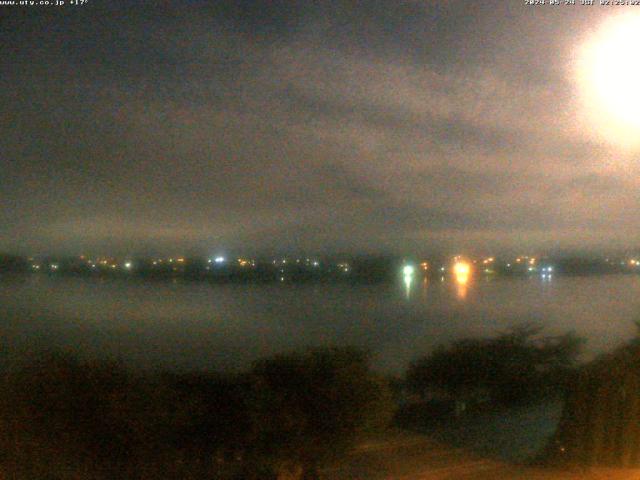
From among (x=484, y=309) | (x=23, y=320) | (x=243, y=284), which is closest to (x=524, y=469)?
(x=23, y=320)

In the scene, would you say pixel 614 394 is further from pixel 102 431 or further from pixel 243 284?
pixel 243 284

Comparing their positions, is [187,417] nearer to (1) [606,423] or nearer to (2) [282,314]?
(1) [606,423]

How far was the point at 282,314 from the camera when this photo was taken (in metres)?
53.6

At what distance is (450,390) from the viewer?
23.8 meters

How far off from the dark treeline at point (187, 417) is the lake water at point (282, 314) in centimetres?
1865

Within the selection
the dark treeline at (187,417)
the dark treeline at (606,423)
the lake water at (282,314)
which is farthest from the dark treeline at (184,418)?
the lake water at (282,314)

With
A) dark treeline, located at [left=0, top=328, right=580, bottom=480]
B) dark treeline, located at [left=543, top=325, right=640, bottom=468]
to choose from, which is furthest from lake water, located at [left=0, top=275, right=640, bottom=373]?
dark treeline, located at [left=0, top=328, right=580, bottom=480]

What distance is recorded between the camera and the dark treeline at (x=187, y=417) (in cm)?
959

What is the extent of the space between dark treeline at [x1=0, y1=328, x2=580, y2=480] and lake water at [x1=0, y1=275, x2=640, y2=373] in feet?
61.2

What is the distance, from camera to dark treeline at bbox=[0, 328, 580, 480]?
9.59 meters

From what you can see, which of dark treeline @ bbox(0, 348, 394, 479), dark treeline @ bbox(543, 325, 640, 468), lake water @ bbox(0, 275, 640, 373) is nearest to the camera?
dark treeline @ bbox(0, 348, 394, 479)

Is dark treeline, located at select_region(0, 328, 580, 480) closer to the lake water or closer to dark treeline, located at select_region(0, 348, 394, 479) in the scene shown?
dark treeline, located at select_region(0, 348, 394, 479)

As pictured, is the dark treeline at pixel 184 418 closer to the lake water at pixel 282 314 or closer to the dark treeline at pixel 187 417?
the dark treeline at pixel 187 417

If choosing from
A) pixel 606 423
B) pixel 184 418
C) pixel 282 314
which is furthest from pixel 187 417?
pixel 282 314
